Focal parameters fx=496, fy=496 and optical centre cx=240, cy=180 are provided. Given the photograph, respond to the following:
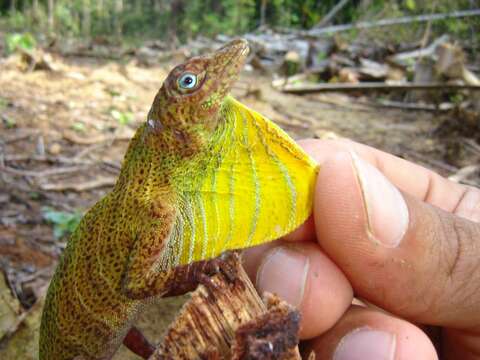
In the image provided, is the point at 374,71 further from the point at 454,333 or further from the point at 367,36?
the point at 454,333

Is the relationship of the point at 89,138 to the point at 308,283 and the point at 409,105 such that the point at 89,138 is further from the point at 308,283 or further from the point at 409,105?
the point at 409,105

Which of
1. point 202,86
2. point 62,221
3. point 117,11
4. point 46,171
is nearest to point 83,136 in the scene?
point 46,171

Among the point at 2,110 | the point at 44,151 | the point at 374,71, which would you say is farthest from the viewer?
the point at 374,71

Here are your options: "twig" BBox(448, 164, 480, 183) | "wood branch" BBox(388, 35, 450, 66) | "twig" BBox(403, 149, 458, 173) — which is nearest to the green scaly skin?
"twig" BBox(448, 164, 480, 183)

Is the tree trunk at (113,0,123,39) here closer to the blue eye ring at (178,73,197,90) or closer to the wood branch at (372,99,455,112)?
the wood branch at (372,99,455,112)

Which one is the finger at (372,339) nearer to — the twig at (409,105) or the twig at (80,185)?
the twig at (80,185)

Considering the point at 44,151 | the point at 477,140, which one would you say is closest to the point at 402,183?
the point at 477,140

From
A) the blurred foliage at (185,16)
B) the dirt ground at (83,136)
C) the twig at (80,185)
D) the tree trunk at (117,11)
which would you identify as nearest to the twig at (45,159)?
the dirt ground at (83,136)
